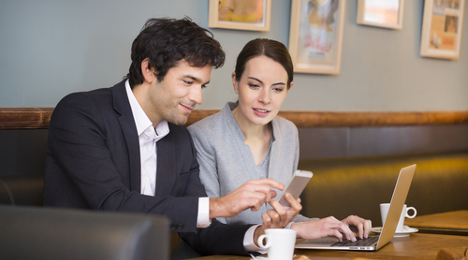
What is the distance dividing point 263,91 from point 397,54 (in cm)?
159

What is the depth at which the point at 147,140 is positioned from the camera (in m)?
1.61

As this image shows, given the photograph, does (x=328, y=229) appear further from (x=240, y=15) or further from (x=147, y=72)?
(x=240, y=15)

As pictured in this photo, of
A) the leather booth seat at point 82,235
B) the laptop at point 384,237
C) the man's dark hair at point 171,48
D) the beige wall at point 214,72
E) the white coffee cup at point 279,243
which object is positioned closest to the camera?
the leather booth seat at point 82,235

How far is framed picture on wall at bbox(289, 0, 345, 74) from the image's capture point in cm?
251

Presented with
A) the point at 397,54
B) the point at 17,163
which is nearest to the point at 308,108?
the point at 397,54

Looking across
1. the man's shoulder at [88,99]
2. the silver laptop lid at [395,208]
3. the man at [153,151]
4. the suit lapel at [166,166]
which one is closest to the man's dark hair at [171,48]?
the man at [153,151]

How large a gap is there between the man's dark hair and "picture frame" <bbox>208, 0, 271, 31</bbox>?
0.59 meters

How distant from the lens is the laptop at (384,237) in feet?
4.63

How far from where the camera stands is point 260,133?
2043mm

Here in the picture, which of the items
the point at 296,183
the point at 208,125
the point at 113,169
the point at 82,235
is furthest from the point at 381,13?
the point at 82,235

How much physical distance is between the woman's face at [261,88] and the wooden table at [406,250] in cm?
64

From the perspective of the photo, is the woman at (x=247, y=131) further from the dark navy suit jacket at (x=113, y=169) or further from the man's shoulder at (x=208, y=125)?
the dark navy suit jacket at (x=113, y=169)

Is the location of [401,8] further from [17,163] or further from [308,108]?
[17,163]

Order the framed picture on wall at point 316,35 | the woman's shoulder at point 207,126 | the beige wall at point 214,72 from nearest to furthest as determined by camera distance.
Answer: the beige wall at point 214,72 < the woman's shoulder at point 207,126 < the framed picture on wall at point 316,35
